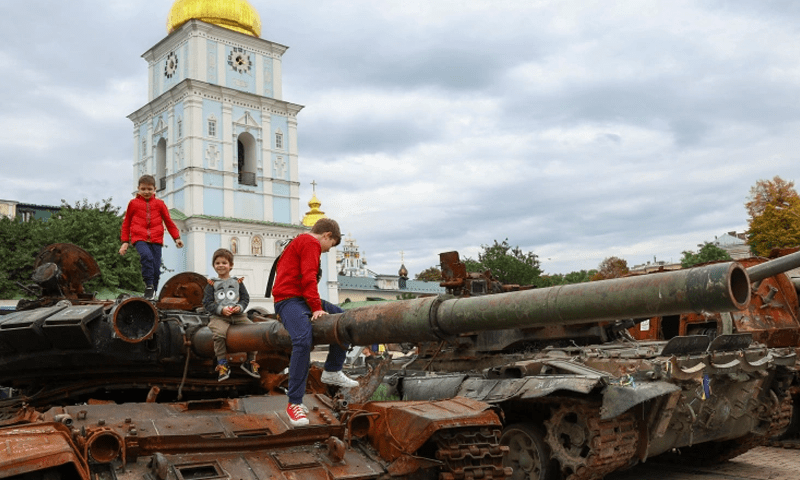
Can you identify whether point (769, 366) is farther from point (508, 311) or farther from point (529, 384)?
point (508, 311)

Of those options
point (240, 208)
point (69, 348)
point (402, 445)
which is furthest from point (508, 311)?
point (240, 208)

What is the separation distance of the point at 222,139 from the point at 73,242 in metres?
12.4

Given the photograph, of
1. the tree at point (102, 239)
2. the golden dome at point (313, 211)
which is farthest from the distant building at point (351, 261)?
the tree at point (102, 239)

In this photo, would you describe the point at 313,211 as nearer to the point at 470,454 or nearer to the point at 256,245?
the point at 256,245

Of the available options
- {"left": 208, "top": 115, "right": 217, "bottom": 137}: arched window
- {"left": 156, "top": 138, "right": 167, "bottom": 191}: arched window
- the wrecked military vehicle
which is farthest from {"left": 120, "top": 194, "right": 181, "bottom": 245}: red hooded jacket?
{"left": 156, "top": 138, "right": 167, "bottom": 191}: arched window

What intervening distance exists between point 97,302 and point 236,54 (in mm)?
37051

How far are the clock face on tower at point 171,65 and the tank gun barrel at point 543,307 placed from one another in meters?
39.3

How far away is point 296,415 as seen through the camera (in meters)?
5.89

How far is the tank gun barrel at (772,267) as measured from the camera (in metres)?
4.15

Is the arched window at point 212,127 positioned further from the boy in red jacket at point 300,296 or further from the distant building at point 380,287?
the boy in red jacket at point 300,296

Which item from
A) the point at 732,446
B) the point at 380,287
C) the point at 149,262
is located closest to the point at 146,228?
the point at 149,262

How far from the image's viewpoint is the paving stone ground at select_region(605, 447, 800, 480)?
32.6 feet

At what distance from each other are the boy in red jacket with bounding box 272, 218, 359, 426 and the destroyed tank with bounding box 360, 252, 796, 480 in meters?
1.38

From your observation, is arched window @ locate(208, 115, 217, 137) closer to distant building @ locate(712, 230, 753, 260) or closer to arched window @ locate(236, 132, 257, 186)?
arched window @ locate(236, 132, 257, 186)
